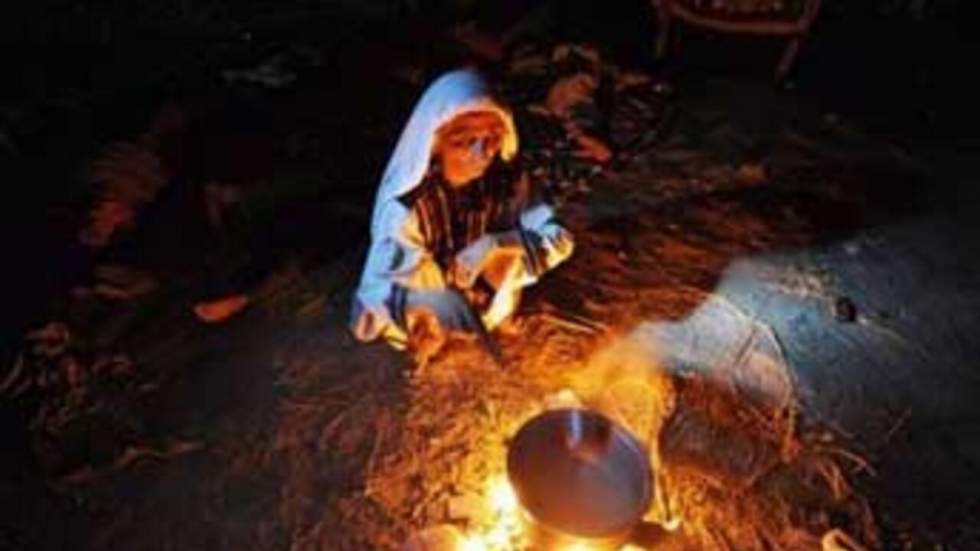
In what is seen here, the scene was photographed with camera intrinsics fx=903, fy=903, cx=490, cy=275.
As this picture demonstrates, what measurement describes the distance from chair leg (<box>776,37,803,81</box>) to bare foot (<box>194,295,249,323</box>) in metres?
4.99

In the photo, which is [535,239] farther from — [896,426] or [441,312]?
[896,426]

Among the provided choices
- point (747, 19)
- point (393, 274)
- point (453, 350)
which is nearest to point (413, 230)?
point (393, 274)

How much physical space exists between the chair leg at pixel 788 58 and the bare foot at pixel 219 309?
196 inches

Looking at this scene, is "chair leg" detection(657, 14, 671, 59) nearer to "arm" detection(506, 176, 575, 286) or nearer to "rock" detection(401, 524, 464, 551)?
"arm" detection(506, 176, 575, 286)

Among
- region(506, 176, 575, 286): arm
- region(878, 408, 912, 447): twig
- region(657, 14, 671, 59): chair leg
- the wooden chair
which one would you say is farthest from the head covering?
region(657, 14, 671, 59): chair leg

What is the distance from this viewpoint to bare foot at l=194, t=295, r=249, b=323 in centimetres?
520

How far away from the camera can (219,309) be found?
5.22 m

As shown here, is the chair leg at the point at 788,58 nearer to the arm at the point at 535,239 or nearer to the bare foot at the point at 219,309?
the arm at the point at 535,239

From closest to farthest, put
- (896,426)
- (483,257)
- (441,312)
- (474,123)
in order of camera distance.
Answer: (474,123) → (441,312) → (483,257) → (896,426)

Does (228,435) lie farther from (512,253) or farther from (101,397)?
(512,253)

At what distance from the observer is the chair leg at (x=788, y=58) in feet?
24.7

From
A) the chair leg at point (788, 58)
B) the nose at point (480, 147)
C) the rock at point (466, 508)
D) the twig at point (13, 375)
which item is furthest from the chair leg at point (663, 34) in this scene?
the twig at point (13, 375)

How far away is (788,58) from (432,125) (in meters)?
4.84

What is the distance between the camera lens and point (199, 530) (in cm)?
421
